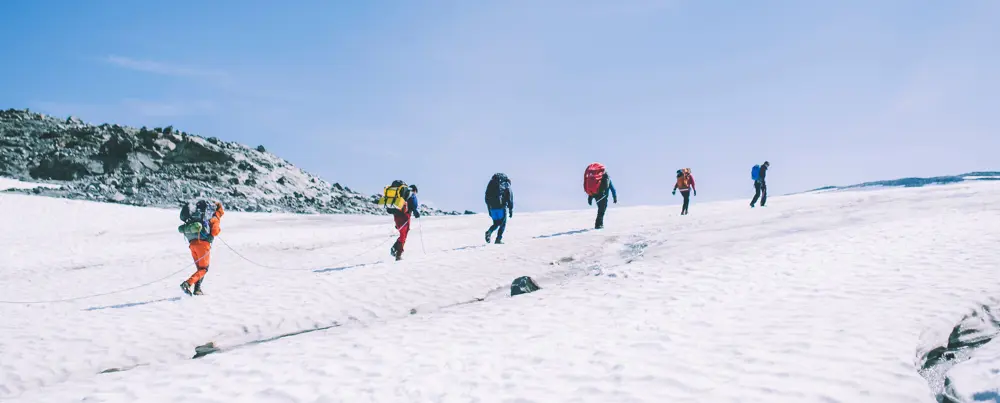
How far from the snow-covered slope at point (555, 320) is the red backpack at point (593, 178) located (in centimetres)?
165

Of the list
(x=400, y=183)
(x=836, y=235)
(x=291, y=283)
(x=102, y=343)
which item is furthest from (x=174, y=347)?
(x=836, y=235)

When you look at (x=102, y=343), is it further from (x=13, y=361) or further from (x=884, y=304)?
(x=884, y=304)

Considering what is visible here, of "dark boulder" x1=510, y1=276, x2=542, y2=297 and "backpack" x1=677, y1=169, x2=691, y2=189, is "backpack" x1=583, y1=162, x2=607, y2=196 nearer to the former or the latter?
"backpack" x1=677, y1=169, x2=691, y2=189

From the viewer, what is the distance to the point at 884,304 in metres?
8.44

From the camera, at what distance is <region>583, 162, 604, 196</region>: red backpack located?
19.5 meters

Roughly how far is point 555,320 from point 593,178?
36.7 ft

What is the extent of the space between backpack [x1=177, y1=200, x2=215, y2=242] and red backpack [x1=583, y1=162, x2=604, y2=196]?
1188 centimetres

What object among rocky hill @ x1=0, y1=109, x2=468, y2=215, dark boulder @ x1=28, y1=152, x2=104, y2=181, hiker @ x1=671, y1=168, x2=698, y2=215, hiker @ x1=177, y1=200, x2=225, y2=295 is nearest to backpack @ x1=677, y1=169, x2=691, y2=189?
hiker @ x1=671, y1=168, x2=698, y2=215

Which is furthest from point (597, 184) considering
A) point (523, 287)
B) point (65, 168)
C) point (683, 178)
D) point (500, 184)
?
point (65, 168)

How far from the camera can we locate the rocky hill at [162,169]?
47.4 meters

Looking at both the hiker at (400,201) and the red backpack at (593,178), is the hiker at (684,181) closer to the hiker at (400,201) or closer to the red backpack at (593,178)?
the red backpack at (593,178)

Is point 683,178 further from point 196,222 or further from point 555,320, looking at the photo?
point 196,222

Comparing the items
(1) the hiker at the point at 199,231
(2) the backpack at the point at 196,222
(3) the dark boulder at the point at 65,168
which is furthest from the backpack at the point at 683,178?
(3) the dark boulder at the point at 65,168

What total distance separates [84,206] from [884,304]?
42.1 m
